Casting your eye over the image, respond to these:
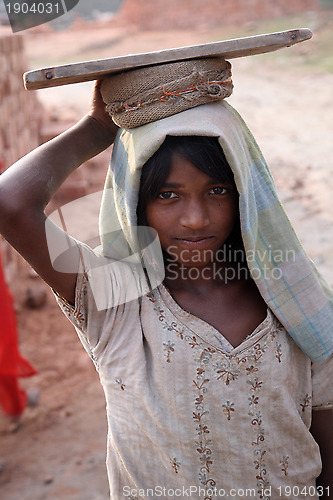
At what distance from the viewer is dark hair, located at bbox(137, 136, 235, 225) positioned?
1.36m

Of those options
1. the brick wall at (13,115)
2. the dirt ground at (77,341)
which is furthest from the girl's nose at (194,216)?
the brick wall at (13,115)

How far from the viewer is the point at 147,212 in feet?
4.76

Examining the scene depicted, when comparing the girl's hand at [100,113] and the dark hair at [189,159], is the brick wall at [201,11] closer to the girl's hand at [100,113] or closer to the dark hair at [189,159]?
the girl's hand at [100,113]

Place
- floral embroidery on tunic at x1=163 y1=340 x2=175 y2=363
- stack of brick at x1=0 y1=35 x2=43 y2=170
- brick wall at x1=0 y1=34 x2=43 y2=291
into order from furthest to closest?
stack of brick at x1=0 y1=35 x2=43 y2=170 < brick wall at x1=0 y1=34 x2=43 y2=291 < floral embroidery on tunic at x1=163 y1=340 x2=175 y2=363

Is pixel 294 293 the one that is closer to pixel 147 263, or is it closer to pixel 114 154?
pixel 147 263

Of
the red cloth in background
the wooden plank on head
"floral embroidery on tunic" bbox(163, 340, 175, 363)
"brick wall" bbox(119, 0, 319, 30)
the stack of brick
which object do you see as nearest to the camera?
the wooden plank on head

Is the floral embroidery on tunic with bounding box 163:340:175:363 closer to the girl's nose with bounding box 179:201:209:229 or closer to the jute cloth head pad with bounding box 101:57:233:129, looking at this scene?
the girl's nose with bounding box 179:201:209:229

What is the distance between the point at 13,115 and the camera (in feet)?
17.7

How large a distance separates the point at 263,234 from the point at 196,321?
0.95ft

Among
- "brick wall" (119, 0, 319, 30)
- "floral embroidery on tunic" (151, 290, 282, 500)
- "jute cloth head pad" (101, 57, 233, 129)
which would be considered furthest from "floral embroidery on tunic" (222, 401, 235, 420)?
"brick wall" (119, 0, 319, 30)

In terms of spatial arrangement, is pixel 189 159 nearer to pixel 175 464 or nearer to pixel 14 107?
pixel 175 464

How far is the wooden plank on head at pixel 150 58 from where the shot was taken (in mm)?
1229

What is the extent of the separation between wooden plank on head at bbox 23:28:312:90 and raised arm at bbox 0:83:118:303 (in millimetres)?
204

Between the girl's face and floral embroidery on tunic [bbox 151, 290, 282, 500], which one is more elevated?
the girl's face
